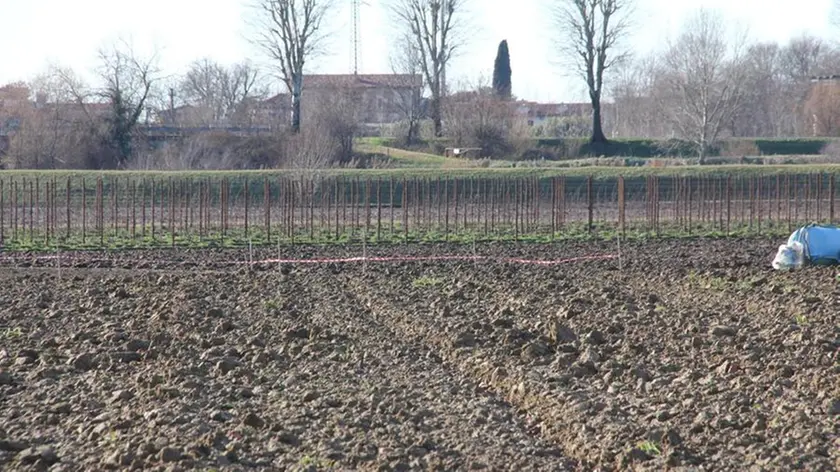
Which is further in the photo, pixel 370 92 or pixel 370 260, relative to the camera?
pixel 370 92

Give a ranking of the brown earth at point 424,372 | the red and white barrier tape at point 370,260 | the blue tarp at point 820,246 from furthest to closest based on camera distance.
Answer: the red and white barrier tape at point 370,260
the blue tarp at point 820,246
the brown earth at point 424,372

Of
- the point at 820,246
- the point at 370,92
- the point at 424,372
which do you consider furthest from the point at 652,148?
the point at 424,372

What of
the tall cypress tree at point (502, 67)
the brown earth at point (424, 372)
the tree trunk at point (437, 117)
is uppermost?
the tall cypress tree at point (502, 67)

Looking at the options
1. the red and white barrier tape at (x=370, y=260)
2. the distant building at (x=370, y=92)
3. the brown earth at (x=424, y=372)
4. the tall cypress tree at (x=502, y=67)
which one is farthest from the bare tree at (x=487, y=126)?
the brown earth at (x=424, y=372)

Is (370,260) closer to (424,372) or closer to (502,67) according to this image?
(424,372)

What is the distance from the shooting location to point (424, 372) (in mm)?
9648

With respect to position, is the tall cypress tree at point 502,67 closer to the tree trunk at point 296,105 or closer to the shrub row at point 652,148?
the shrub row at point 652,148

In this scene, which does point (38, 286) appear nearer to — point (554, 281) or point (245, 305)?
point (245, 305)

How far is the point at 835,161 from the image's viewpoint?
46.0m

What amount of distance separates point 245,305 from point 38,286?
385cm

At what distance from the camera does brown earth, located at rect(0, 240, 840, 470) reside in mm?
6992

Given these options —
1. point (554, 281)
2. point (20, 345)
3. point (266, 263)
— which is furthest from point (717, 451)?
point (266, 263)

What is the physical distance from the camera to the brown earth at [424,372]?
6.99 metres

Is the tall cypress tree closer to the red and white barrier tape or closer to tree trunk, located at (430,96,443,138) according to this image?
tree trunk, located at (430,96,443,138)
